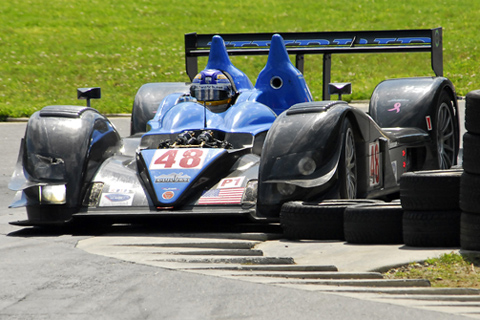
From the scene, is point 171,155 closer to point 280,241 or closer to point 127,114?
point 280,241

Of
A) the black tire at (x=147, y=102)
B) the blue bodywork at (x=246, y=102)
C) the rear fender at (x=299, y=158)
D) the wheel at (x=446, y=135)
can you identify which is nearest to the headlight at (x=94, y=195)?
the blue bodywork at (x=246, y=102)

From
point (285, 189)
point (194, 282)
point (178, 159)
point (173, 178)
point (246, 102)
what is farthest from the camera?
point (246, 102)

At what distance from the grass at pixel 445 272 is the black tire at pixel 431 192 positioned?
2.00 feet

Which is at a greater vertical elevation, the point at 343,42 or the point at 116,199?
the point at 343,42

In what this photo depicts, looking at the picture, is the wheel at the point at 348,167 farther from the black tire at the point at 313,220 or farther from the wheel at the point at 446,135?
the wheel at the point at 446,135

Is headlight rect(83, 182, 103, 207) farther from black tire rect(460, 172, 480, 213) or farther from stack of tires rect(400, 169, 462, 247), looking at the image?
black tire rect(460, 172, 480, 213)

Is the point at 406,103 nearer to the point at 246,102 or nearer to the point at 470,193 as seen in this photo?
the point at 246,102

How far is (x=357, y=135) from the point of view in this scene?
7867 millimetres

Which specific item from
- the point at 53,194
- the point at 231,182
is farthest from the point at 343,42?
the point at 53,194

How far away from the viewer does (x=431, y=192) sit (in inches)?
244

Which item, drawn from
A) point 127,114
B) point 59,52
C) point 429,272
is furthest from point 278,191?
point 59,52

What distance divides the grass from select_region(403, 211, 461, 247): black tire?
0.43m

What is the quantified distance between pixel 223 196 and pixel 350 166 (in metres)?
1.19

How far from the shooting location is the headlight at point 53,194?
7.37 meters
